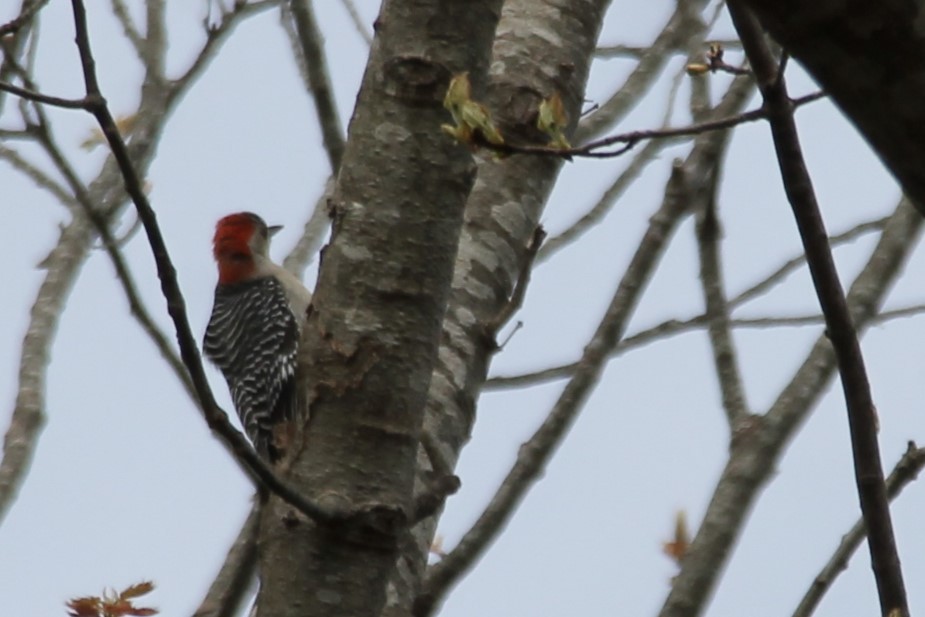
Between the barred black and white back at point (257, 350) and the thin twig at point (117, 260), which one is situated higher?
the barred black and white back at point (257, 350)

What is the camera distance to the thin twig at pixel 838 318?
1778mm

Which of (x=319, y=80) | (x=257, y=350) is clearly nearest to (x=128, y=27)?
(x=319, y=80)

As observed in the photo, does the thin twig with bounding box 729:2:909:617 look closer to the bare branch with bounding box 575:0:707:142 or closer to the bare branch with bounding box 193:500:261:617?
the bare branch with bounding box 193:500:261:617

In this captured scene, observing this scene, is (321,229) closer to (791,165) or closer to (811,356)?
(811,356)

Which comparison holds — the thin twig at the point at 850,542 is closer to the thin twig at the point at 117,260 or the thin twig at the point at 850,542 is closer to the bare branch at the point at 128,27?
the thin twig at the point at 117,260

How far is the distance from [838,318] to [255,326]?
18.6 feet

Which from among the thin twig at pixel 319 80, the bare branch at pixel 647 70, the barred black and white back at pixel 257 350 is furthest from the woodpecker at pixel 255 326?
the thin twig at pixel 319 80

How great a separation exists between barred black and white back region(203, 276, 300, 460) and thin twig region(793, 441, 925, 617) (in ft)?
13.3

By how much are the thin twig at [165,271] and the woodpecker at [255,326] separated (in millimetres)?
4192

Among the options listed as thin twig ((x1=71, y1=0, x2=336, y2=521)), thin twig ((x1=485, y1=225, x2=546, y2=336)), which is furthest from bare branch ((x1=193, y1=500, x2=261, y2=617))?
thin twig ((x1=485, y1=225, x2=546, y2=336))

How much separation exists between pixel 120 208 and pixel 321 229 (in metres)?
0.96

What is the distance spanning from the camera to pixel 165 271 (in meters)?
2.06

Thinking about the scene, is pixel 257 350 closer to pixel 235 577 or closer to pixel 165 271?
pixel 235 577

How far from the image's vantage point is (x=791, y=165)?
5.86ft
